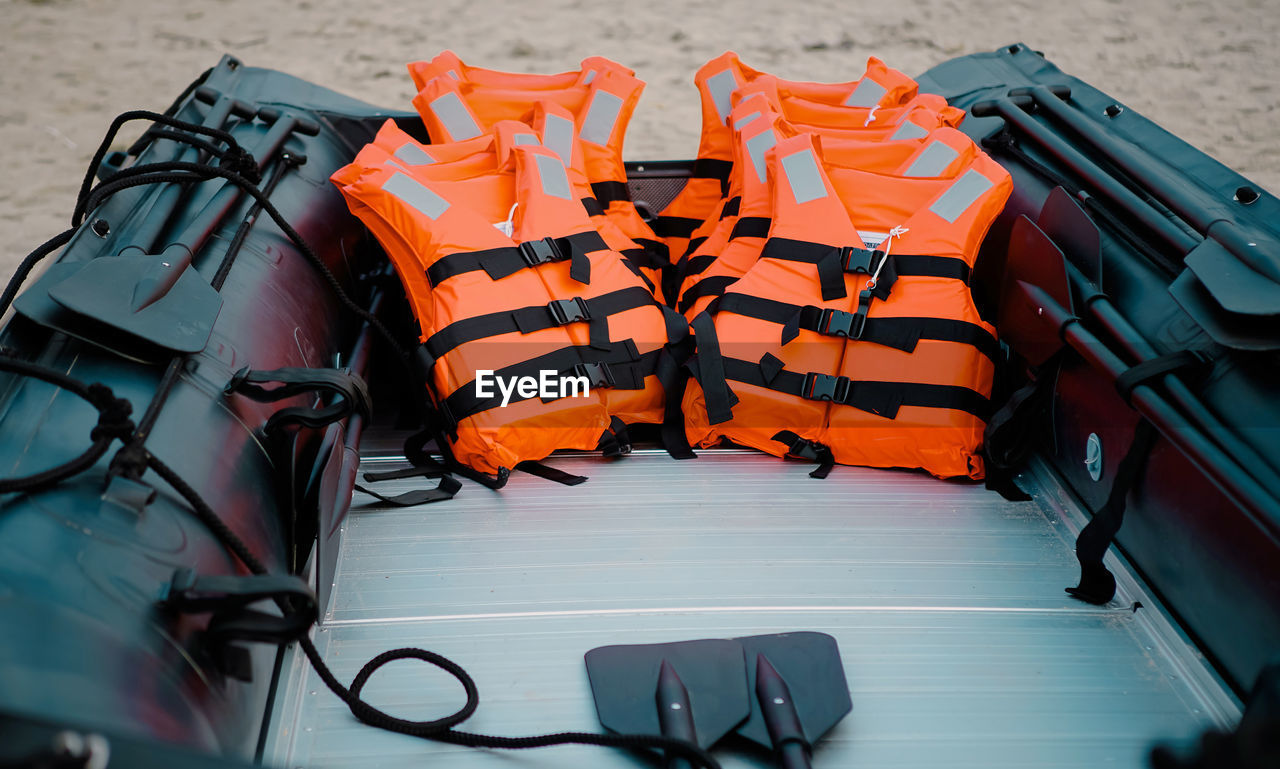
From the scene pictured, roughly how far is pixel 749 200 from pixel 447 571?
0.94m

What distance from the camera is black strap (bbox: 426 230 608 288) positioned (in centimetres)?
158

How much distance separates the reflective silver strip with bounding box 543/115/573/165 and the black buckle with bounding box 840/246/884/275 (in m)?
0.63

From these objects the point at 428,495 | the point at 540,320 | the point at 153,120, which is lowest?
the point at 428,495

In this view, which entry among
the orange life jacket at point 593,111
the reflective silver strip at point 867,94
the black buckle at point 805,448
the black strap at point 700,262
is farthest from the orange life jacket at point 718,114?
the black buckle at point 805,448

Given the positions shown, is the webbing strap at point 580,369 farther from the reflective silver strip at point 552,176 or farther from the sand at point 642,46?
the sand at point 642,46

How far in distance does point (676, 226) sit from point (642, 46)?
270 centimetres

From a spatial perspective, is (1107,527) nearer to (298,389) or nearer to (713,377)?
(713,377)

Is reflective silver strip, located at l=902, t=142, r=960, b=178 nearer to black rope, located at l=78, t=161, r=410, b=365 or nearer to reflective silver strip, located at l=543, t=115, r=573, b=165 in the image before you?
reflective silver strip, located at l=543, t=115, r=573, b=165

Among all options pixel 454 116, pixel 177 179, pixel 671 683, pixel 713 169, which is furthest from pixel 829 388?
pixel 177 179

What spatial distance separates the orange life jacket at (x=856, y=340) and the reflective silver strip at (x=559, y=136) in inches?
19.2

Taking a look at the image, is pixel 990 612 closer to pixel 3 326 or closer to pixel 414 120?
pixel 3 326

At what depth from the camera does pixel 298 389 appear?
3.81ft

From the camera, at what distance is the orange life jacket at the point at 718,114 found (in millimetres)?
2125

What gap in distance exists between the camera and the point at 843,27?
468 centimetres
